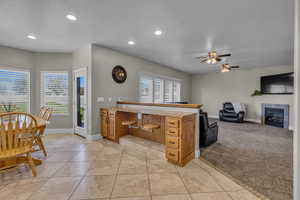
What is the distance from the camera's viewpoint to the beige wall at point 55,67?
14.6 feet

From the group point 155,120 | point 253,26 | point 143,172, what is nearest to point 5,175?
point 143,172

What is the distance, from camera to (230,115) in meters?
6.70

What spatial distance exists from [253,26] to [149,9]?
7.18ft

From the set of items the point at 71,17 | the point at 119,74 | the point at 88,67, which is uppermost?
the point at 71,17

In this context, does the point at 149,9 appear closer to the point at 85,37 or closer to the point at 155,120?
the point at 85,37

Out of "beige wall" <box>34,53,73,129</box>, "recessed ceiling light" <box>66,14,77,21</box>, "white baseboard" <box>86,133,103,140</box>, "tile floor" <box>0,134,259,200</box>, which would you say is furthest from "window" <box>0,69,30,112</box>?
"recessed ceiling light" <box>66,14,77,21</box>

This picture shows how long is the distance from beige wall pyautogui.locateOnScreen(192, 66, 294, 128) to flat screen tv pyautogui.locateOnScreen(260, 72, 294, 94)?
29 centimetres

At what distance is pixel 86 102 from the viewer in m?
3.96

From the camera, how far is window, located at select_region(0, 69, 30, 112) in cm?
391

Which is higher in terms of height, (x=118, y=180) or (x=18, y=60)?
(x=18, y=60)

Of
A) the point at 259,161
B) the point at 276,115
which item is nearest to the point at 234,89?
the point at 276,115

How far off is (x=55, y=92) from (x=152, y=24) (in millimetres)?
3916

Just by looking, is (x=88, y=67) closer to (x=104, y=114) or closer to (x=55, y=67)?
(x=104, y=114)

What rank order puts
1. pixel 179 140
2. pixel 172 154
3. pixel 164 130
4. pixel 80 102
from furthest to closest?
1. pixel 80 102
2. pixel 164 130
3. pixel 172 154
4. pixel 179 140
